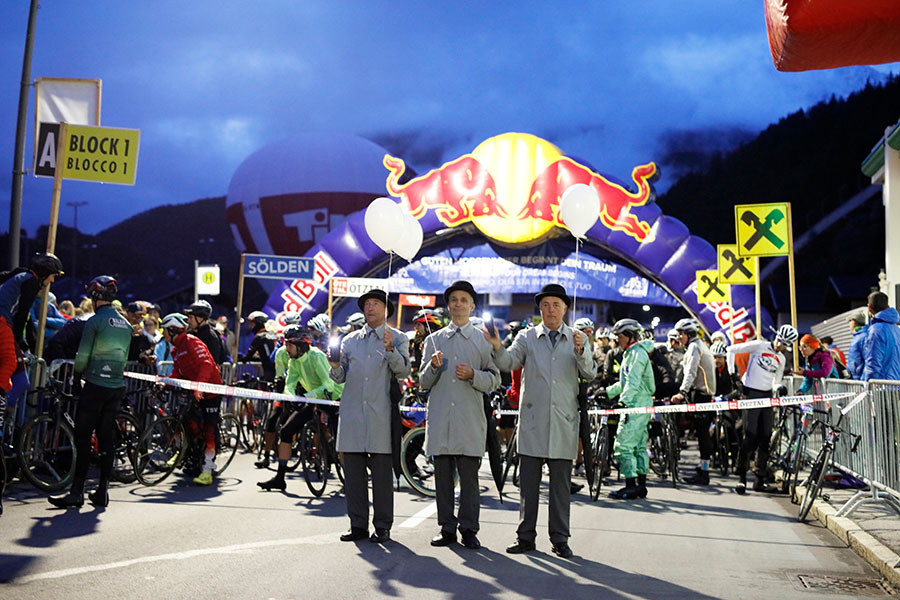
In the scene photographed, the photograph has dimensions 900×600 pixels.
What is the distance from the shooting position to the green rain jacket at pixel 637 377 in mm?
10961

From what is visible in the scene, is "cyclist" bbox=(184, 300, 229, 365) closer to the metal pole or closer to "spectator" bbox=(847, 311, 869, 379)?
the metal pole

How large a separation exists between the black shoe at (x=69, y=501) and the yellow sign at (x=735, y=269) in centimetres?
1342

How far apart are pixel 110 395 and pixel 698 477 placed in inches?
291

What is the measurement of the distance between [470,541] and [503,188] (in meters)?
26.1

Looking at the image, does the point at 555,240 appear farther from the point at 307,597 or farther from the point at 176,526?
the point at 307,597

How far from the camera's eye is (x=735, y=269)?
1900cm

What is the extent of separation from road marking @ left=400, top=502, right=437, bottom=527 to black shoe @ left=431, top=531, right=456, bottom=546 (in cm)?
101

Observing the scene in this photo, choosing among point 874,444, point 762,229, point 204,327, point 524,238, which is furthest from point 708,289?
point 874,444

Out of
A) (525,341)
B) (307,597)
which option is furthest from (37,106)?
(307,597)

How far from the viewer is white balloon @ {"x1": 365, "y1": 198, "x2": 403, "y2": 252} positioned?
9211 mm

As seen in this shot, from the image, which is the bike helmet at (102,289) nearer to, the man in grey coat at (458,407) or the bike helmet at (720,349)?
the man in grey coat at (458,407)

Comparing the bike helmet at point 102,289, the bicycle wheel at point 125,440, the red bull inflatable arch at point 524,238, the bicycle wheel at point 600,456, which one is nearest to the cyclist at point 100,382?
Answer: the bike helmet at point 102,289

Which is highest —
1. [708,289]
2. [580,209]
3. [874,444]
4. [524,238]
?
[524,238]

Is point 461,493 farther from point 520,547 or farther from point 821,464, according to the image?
point 821,464
